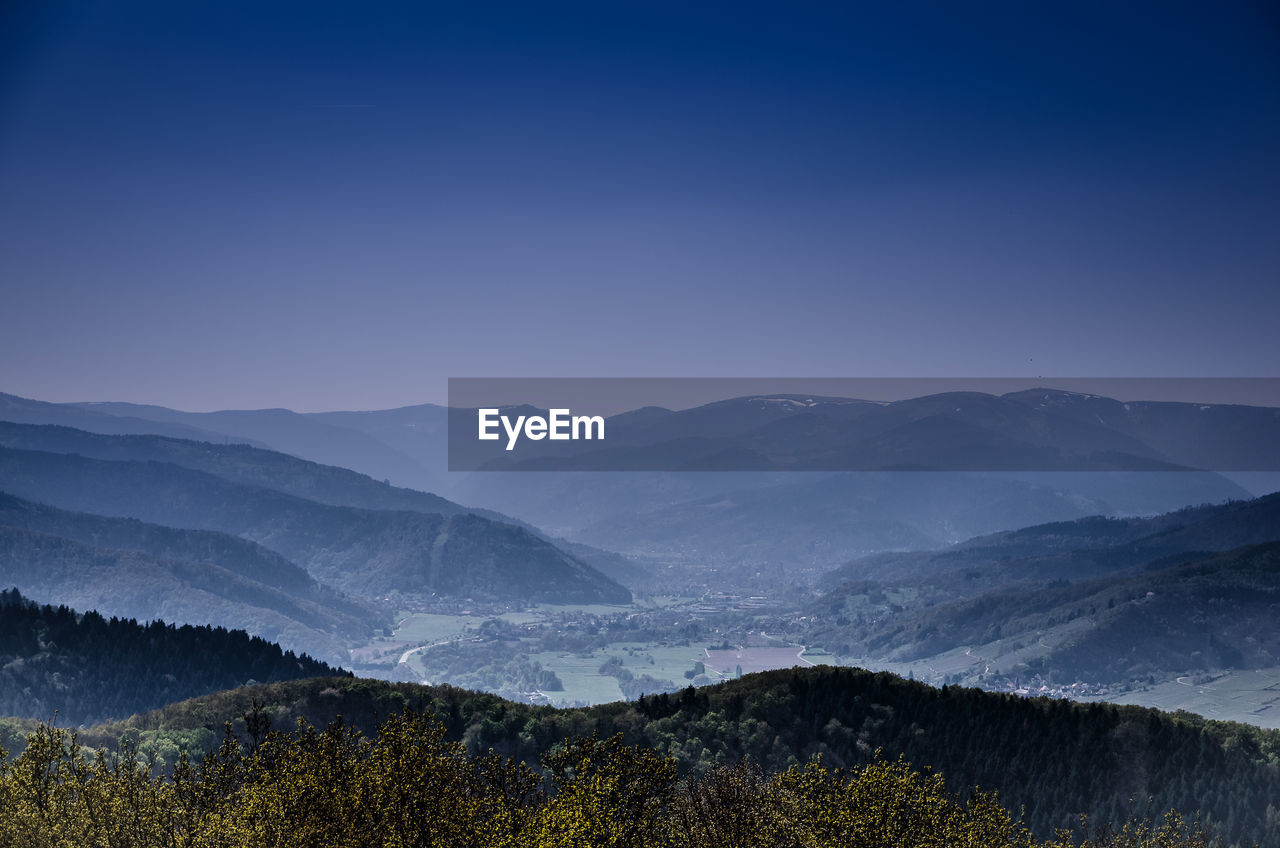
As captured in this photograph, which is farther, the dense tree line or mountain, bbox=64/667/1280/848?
mountain, bbox=64/667/1280/848

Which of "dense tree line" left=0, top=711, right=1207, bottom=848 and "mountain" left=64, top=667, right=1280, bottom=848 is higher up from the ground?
"dense tree line" left=0, top=711, right=1207, bottom=848

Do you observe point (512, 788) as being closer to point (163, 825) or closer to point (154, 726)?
point (163, 825)

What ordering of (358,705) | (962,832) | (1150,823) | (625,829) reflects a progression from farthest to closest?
(358,705) → (1150,823) → (962,832) → (625,829)

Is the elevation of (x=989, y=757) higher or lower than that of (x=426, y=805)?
lower

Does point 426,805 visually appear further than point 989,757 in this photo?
No

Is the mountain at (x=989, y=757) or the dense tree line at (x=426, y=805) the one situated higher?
the dense tree line at (x=426, y=805)

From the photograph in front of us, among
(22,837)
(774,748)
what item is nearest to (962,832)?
(22,837)

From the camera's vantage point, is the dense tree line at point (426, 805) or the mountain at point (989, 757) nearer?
the dense tree line at point (426, 805)

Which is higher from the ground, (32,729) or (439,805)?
(439,805)
